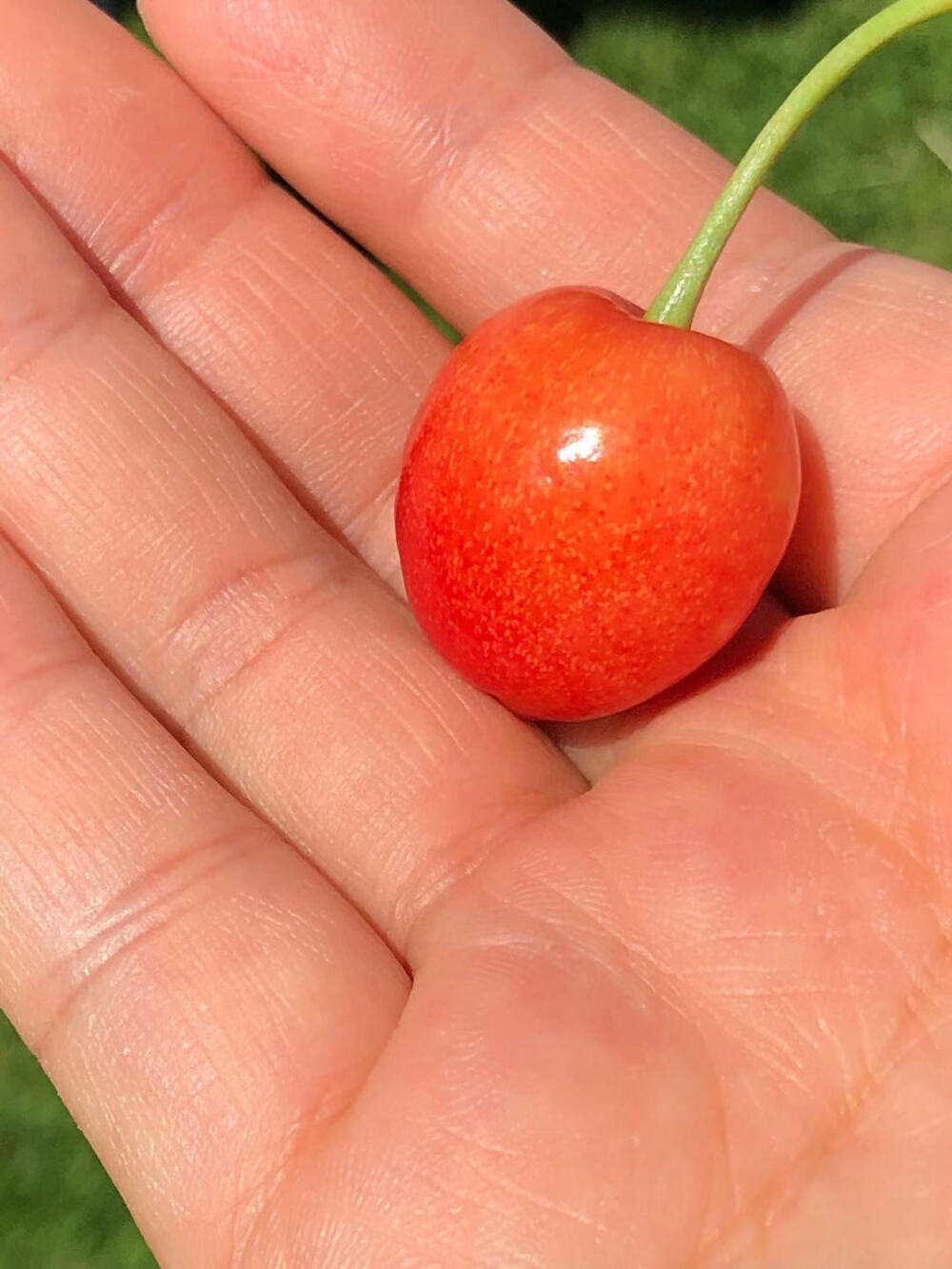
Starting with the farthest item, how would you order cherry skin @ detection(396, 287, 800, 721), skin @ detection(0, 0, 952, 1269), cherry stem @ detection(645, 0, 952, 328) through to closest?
cherry stem @ detection(645, 0, 952, 328), cherry skin @ detection(396, 287, 800, 721), skin @ detection(0, 0, 952, 1269)

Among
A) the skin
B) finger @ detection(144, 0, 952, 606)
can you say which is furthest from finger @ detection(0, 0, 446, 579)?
finger @ detection(144, 0, 952, 606)

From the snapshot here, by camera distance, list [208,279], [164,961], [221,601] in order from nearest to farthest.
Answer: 1. [164,961]
2. [221,601]
3. [208,279]

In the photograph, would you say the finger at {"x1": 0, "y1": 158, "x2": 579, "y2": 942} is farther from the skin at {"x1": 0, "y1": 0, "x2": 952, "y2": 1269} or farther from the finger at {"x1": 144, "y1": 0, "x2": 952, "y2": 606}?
the finger at {"x1": 144, "y1": 0, "x2": 952, "y2": 606}

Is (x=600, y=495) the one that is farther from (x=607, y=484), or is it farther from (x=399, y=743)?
(x=399, y=743)

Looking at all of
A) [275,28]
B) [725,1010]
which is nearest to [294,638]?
[725,1010]

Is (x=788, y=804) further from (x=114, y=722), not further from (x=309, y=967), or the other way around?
(x=114, y=722)

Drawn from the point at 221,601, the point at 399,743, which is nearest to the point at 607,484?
the point at 399,743
